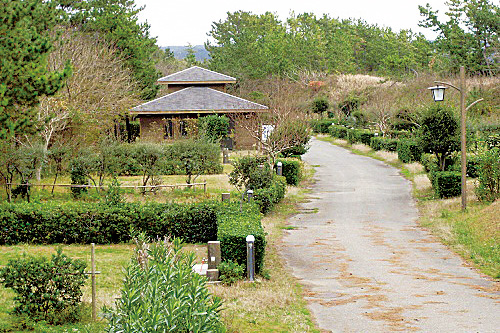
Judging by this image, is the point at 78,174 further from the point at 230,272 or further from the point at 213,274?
the point at 230,272

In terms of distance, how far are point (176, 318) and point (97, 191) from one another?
58.6 ft

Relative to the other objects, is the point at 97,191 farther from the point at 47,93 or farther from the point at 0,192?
the point at 47,93

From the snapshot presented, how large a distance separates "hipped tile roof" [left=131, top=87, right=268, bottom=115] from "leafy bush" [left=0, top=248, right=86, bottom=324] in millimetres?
30301

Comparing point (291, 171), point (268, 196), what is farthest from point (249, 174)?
point (291, 171)

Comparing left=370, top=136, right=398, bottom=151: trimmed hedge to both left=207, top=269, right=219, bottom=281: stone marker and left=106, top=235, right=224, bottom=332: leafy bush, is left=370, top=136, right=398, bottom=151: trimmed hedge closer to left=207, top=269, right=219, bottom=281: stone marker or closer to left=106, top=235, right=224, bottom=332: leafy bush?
left=207, top=269, right=219, bottom=281: stone marker

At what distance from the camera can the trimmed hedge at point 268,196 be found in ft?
74.5

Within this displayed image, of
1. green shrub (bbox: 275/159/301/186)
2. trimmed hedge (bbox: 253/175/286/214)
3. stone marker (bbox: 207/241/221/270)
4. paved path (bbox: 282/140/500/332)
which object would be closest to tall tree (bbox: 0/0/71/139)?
stone marker (bbox: 207/241/221/270)

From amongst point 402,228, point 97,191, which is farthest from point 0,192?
point 402,228

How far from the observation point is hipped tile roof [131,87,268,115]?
4153cm

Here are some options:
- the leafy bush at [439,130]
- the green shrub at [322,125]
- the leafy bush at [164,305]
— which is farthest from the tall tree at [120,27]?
the leafy bush at [164,305]

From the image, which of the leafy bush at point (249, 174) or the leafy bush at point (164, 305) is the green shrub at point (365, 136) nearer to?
the leafy bush at point (249, 174)

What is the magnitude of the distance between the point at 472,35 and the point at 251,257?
48426 mm

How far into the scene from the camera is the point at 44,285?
438 inches

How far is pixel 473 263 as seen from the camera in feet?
53.6
